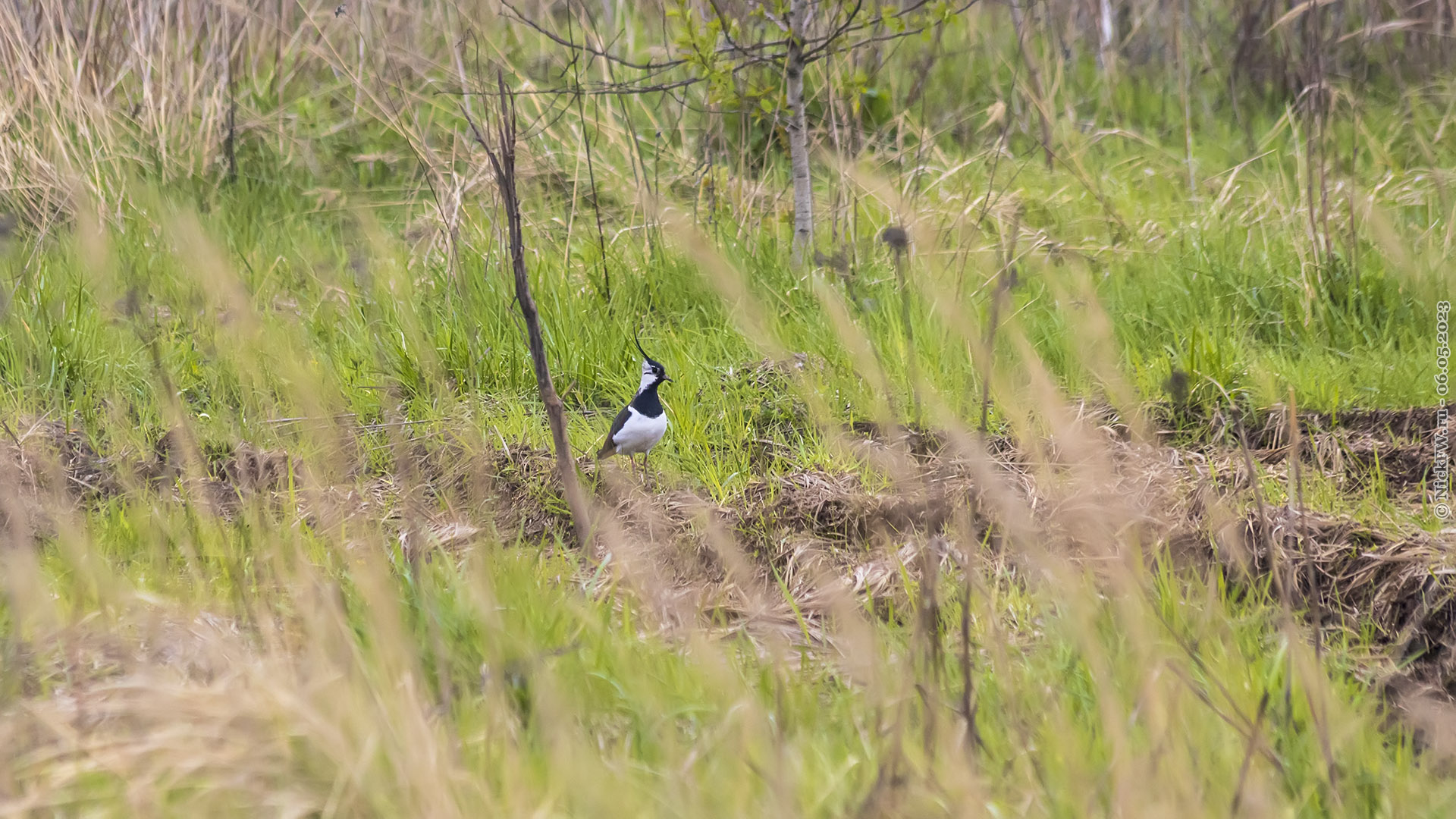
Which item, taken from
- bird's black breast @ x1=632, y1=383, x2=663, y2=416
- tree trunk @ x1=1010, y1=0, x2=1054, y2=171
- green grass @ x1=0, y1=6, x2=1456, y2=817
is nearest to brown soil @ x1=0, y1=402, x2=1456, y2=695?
green grass @ x1=0, y1=6, x2=1456, y2=817

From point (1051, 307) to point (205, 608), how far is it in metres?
2.71

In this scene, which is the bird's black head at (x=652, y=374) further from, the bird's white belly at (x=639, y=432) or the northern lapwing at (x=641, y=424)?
the bird's white belly at (x=639, y=432)

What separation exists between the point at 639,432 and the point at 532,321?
638 millimetres

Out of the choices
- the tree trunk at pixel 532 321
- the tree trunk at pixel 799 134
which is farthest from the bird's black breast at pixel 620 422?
the tree trunk at pixel 799 134

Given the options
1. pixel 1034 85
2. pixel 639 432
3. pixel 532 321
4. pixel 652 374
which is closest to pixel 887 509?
pixel 639 432

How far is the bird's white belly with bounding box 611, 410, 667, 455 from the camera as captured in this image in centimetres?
292

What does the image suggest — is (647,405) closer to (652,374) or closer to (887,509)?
(652,374)

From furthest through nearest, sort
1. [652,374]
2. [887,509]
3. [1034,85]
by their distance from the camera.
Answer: [1034,85] < [652,374] < [887,509]

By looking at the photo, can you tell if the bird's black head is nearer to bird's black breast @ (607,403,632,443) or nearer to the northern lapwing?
the northern lapwing

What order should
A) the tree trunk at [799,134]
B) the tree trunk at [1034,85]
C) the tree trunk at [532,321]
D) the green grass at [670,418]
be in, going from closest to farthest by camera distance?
the green grass at [670,418]
the tree trunk at [532,321]
the tree trunk at [799,134]
the tree trunk at [1034,85]

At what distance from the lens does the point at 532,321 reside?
2.36 m

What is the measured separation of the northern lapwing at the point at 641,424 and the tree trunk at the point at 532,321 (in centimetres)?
38

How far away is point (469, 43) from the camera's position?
5.71m

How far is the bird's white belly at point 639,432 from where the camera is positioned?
115 inches
